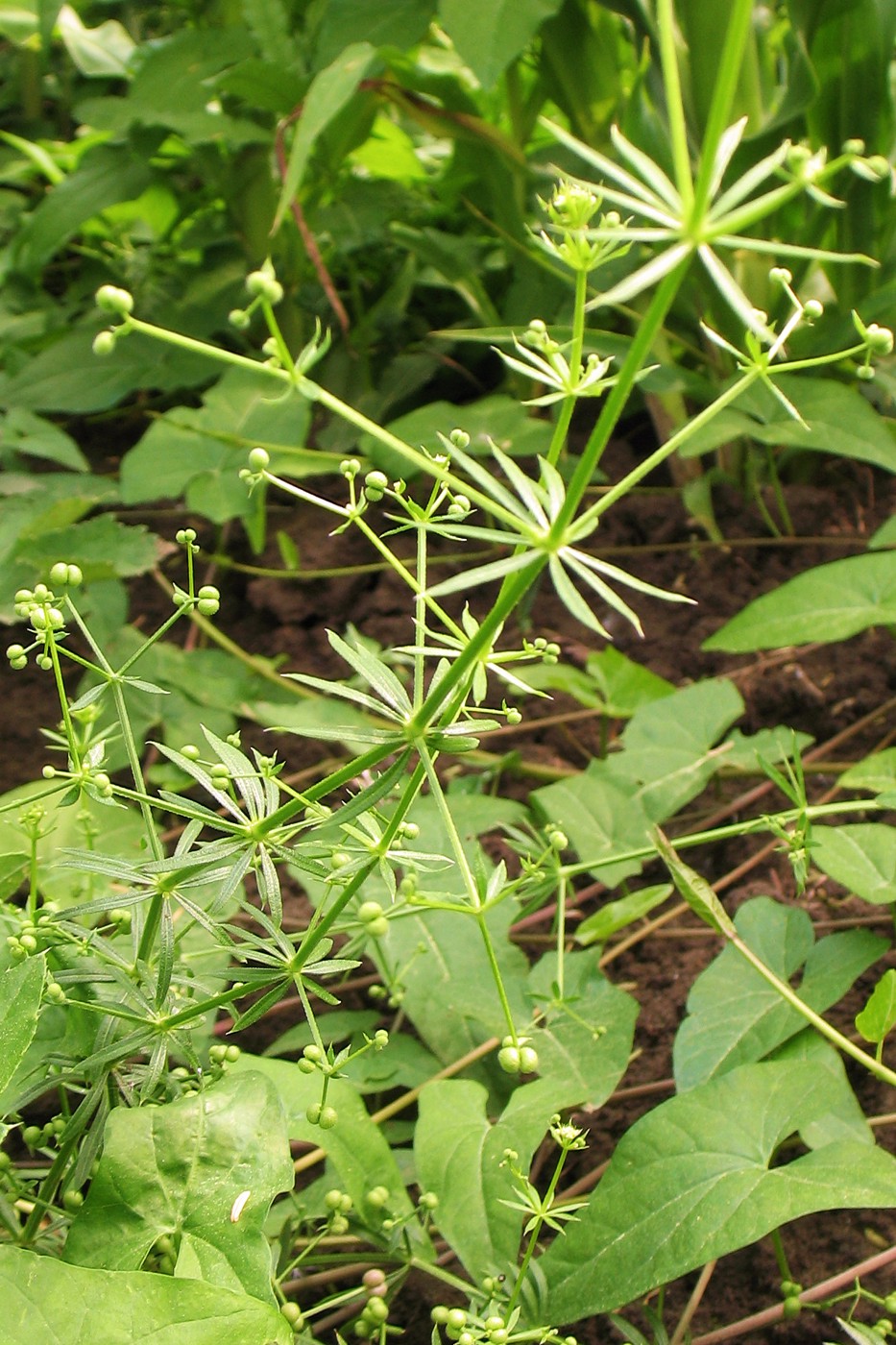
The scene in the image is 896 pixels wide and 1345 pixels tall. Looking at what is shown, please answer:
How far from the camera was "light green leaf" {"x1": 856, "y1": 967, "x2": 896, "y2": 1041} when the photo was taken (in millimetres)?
764

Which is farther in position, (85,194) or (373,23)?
(85,194)

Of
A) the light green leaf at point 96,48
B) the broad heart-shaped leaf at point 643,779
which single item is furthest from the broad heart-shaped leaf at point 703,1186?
the light green leaf at point 96,48

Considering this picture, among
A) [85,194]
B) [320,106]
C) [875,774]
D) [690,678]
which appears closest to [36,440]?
[85,194]

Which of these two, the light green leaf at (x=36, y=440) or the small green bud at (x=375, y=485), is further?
the light green leaf at (x=36, y=440)

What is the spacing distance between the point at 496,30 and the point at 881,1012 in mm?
1053

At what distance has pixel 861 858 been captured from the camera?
90 centimetres

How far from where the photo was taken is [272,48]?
4.78 feet

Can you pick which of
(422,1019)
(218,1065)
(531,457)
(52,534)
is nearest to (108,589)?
(52,534)

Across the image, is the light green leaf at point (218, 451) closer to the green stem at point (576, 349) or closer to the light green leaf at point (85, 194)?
the light green leaf at point (85, 194)

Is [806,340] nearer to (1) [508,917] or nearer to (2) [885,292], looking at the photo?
(2) [885,292]

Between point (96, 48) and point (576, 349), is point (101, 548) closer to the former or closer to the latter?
point (576, 349)

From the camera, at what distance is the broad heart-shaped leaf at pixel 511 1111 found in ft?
2.28

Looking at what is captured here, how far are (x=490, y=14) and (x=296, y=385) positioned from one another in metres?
1.02

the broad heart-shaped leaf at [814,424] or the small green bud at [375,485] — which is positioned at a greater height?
the small green bud at [375,485]
